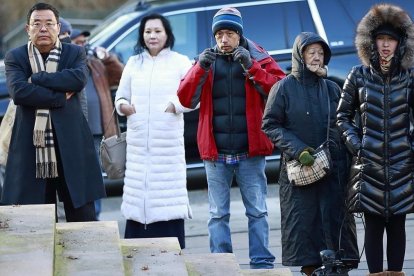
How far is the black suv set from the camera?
13961 millimetres

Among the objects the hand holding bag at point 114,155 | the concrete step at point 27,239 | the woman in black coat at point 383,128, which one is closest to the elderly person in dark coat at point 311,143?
the woman in black coat at point 383,128

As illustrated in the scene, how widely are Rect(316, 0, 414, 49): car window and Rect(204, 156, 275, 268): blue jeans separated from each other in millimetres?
4271

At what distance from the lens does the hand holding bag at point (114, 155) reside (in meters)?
11.0

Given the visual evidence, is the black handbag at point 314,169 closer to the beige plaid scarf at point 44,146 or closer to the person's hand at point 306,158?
the person's hand at point 306,158

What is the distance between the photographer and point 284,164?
974 cm

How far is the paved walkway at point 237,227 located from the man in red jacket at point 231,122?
1.18ft

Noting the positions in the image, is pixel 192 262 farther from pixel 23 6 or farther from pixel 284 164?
pixel 23 6

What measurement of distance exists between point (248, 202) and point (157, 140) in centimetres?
101

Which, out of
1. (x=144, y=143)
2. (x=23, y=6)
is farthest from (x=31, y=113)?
(x=23, y=6)

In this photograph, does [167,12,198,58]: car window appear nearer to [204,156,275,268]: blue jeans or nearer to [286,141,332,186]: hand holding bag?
[204,156,275,268]: blue jeans

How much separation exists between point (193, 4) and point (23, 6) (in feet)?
46.1

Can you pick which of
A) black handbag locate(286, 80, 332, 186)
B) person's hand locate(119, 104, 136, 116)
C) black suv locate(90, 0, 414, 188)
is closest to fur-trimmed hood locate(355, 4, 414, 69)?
black handbag locate(286, 80, 332, 186)

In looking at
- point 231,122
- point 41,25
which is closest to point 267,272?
point 231,122

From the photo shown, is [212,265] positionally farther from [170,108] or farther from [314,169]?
[170,108]
